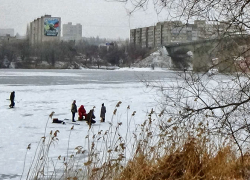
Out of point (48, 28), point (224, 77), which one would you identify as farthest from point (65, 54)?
point (224, 77)

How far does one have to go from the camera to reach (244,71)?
13.1ft

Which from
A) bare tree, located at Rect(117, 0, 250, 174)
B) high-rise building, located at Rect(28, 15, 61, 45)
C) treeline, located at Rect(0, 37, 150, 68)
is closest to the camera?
bare tree, located at Rect(117, 0, 250, 174)

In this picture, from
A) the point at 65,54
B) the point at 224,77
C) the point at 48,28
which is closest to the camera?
the point at 224,77

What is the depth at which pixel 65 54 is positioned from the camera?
10094cm

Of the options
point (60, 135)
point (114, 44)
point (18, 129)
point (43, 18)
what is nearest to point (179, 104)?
point (60, 135)

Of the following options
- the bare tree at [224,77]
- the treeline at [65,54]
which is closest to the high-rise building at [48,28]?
the treeline at [65,54]

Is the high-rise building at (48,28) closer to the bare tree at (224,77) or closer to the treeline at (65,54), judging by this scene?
the treeline at (65,54)

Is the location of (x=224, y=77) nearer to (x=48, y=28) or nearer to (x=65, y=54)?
(x=65, y=54)

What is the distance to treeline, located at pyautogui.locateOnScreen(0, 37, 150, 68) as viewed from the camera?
94.2 m

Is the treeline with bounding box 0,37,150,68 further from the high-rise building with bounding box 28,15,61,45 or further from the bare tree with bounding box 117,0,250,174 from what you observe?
the bare tree with bounding box 117,0,250,174

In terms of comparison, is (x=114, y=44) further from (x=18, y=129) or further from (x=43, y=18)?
(x=18, y=129)

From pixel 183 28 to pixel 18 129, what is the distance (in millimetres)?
7725

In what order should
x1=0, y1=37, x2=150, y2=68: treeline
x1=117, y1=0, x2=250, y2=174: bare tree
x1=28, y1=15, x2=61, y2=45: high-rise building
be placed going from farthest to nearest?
x1=28, y1=15, x2=61, y2=45: high-rise building → x1=0, y1=37, x2=150, y2=68: treeline → x1=117, y1=0, x2=250, y2=174: bare tree

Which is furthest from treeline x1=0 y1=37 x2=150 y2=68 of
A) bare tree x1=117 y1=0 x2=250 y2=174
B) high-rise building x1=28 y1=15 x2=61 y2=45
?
bare tree x1=117 y1=0 x2=250 y2=174
